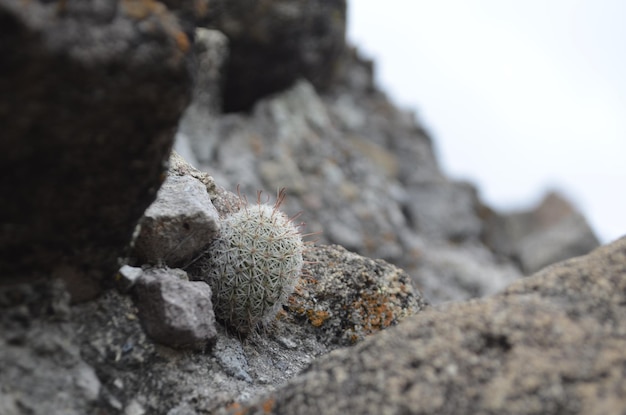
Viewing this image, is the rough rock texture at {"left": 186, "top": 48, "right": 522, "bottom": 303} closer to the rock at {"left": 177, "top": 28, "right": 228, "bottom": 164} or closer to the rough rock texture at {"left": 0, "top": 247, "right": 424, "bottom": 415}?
the rock at {"left": 177, "top": 28, "right": 228, "bottom": 164}

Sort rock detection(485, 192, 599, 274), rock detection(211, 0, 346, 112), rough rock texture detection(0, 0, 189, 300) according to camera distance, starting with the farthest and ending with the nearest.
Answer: rock detection(485, 192, 599, 274) → rock detection(211, 0, 346, 112) → rough rock texture detection(0, 0, 189, 300)

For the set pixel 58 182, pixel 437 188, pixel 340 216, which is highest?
pixel 437 188

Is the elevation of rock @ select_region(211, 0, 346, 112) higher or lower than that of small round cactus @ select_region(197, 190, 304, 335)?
higher

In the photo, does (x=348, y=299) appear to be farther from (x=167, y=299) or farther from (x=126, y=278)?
(x=126, y=278)

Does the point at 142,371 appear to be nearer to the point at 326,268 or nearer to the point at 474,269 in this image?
the point at 326,268

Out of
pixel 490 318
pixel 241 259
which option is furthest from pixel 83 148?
pixel 490 318

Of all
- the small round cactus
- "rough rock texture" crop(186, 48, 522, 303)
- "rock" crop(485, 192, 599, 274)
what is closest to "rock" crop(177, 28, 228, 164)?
"rough rock texture" crop(186, 48, 522, 303)

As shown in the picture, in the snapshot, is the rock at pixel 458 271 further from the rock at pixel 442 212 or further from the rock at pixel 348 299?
the rock at pixel 348 299
